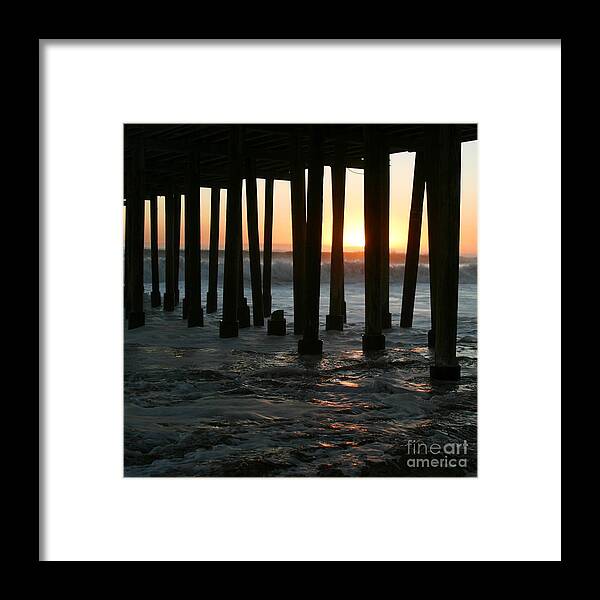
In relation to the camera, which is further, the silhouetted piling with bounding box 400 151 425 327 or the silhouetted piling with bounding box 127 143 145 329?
the silhouetted piling with bounding box 127 143 145 329

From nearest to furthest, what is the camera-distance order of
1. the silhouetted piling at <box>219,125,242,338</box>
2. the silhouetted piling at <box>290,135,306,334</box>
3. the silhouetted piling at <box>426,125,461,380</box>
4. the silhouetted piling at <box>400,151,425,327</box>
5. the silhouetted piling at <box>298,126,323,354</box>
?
the silhouetted piling at <box>426,125,461,380</box>, the silhouetted piling at <box>298,126,323,354</box>, the silhouetted piling at <box>219,125,242,338</box>, the silhouetted piling at <box>290,135,306,334</box>, the silhouetted piling at <box>400,151,425,327</box>

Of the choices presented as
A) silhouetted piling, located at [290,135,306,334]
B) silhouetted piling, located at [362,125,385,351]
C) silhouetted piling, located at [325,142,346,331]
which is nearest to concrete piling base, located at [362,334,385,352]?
silhouetted piling, located at [362,125,385,351]

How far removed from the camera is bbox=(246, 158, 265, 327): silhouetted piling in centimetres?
1123

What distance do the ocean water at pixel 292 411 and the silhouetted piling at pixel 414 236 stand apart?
5.82 ft

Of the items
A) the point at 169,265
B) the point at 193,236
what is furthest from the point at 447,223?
the point at 169,265

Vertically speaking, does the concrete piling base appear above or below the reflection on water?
above

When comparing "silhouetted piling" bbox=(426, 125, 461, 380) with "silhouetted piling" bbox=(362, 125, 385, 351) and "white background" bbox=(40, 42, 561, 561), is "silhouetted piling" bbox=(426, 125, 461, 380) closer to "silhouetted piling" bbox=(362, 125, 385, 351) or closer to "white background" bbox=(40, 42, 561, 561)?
"silhouetted piling" bbox=(362, 125, 385, 351)

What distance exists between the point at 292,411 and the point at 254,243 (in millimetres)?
5842

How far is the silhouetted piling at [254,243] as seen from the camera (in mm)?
11227

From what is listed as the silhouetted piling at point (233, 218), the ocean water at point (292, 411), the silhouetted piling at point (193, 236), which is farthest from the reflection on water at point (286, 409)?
the silhouetted piling at point (193, 236)

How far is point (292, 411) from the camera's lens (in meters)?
5.89

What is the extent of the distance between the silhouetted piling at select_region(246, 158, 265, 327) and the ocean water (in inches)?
62.9
